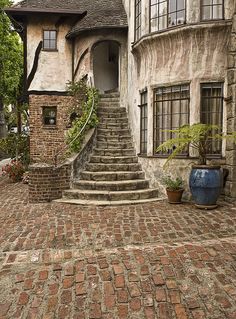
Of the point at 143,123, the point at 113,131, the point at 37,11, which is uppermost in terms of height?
the point at 37,11

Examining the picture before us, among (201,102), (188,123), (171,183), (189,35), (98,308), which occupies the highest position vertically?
(189,35)

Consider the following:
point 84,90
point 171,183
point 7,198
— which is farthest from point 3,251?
point 84,90

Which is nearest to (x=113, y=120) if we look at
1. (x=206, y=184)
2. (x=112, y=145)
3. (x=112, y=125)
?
(x=112, y=125)

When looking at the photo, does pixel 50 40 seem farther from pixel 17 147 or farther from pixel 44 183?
pixel 44 183

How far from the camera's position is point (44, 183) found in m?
7.41

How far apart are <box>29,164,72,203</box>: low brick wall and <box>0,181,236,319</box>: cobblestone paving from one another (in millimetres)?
1173

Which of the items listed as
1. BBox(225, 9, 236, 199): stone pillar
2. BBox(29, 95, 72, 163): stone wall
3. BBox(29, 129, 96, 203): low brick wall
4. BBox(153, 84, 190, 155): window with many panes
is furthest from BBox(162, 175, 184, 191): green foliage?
BBox(29, 95, 72, 163): stone wall

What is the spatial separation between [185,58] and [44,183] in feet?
16.8

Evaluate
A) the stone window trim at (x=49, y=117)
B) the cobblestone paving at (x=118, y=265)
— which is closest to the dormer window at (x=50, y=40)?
the stone window trim at (x=49, y=117)

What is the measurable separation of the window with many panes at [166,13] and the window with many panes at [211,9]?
0.52 m

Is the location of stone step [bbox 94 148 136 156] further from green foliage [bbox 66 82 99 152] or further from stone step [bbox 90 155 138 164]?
green foliage [bbox 66 82 99 152]

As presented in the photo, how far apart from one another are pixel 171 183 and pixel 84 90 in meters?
5.83

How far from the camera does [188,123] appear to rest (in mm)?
7586

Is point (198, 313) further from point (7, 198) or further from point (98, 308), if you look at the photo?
point (7, 198)
